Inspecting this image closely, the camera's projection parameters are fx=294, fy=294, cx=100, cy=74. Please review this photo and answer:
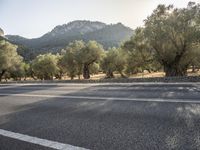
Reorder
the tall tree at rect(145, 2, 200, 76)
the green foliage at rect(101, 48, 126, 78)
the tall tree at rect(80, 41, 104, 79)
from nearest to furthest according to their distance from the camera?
the tall tree at rect(145, 2, 200, 76), the tall tree at rect(80, 41, 104, 79), the green foliage at rect(101, 48, 126, 78)

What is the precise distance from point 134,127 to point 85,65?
59.9 m

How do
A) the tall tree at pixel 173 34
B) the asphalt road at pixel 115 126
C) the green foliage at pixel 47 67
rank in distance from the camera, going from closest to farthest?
the asphalt road at pixel 115 126
the tall tree at pixel 173 34
the green foliage at pixel 47 67

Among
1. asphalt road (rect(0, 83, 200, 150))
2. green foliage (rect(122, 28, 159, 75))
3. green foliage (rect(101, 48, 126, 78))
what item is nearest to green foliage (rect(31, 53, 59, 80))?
green foliage (rect(101, 48, 126, 78))

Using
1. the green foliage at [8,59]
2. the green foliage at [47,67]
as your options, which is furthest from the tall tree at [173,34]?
the green foliage at [47,67]

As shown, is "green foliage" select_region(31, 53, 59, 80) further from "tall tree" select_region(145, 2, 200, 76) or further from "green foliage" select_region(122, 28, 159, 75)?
"tall tree" select_region(145, 2, 200, 76)

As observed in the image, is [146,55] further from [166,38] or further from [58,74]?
[58,74]

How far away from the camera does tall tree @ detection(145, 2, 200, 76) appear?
38.3 metres

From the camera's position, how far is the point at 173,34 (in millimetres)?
39125

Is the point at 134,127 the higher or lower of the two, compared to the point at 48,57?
lower

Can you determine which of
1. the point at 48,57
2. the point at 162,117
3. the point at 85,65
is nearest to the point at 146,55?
the point at 85,65

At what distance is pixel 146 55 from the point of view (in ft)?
145

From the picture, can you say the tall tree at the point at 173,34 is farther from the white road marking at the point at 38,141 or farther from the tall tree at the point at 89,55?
the white road marking at the point at 38,141

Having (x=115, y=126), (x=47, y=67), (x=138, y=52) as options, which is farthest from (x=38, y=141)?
(x=47, y=67)

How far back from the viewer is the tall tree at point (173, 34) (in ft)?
126
